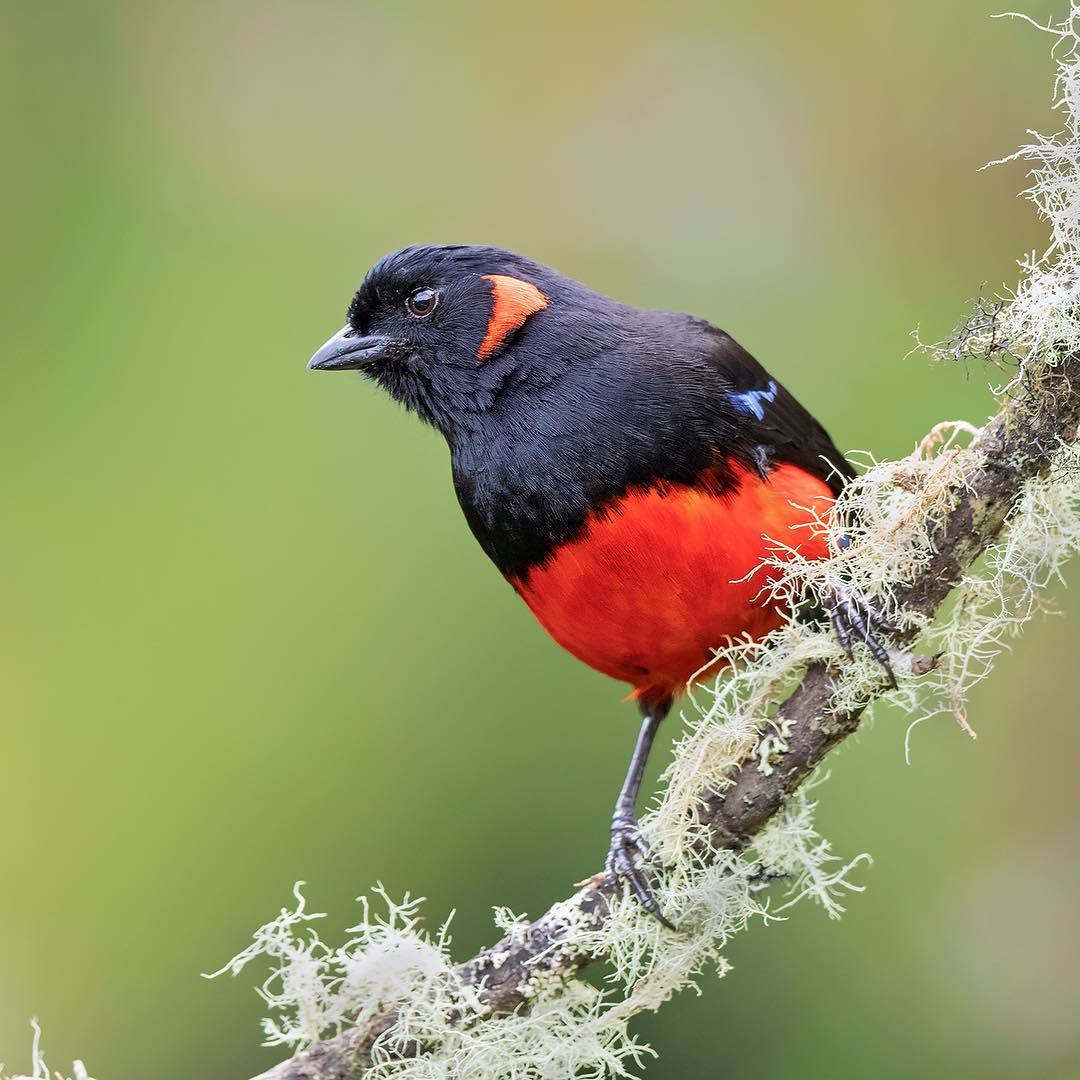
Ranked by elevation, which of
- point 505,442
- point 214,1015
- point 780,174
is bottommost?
point 214,1015

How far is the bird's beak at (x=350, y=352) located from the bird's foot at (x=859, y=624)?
4.84ft

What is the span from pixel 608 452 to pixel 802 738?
0.78m

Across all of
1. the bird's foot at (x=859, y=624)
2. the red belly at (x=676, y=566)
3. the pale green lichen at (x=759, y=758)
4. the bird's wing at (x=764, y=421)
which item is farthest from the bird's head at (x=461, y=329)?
the bird's foot at (x=859, y=624)

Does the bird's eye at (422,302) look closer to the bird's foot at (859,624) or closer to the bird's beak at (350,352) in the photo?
the bird's beak at (350,352)

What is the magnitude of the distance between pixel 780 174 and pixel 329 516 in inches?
79.0

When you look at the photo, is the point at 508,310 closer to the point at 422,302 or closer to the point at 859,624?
the point at 422,302

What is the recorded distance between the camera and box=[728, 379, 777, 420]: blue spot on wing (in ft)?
11.2

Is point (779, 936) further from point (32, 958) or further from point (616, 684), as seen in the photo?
point (32, 958)

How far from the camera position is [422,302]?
381 centimetres

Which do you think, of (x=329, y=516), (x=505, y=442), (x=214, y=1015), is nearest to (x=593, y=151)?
(x=329, y=516)

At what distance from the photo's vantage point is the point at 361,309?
12.7ft

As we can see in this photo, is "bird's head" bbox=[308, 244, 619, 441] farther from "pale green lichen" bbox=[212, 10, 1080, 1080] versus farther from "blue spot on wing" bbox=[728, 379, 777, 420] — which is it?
"pale green lichen" bbox=[212, 10, 1080, 1080]

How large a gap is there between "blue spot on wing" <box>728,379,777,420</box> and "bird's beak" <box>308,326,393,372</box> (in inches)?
36.4

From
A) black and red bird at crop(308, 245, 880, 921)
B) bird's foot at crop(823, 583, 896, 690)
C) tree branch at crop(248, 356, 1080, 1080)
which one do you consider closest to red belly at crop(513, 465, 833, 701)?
black and red bird at crop(308, 245, 880, 921)
